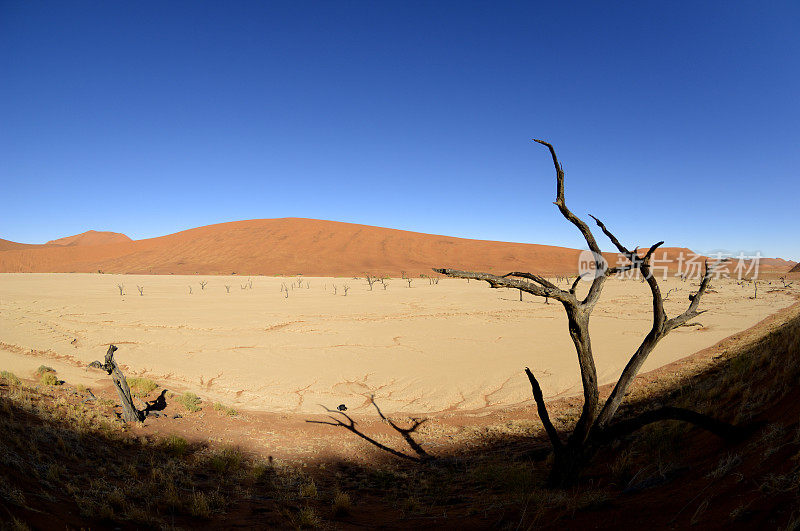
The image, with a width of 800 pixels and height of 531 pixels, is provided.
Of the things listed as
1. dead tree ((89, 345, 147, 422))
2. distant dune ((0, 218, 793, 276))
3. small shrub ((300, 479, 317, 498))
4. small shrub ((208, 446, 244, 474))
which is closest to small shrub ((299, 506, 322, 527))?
small shrub ((300, 479, 317, 498))

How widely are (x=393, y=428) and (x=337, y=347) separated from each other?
679cm

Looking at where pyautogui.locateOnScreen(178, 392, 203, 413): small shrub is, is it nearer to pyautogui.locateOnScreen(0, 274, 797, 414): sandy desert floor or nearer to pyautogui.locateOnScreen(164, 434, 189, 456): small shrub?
pyautogui.locateOnScreen(0, 274, 797, 414): sandy desert floor

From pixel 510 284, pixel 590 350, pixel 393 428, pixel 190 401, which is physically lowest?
pixel 393 428

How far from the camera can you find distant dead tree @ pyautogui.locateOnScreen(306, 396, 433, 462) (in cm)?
663

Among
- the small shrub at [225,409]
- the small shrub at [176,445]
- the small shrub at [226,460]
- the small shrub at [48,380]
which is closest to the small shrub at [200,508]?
the small shrub at [226,460]

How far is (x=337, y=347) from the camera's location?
46.4 ft

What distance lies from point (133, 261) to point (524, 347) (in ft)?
290

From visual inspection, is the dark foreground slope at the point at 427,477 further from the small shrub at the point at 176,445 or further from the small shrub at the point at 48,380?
the small shrub at the point at 48,380

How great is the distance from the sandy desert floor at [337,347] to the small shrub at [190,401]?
1.94ft

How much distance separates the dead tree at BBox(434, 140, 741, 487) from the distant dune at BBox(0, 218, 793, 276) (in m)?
58.9

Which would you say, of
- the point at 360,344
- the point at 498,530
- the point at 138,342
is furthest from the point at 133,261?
the point at 498,530

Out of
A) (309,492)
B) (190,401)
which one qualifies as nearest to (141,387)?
(190,401)

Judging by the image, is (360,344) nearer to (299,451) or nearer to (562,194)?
(299,451)

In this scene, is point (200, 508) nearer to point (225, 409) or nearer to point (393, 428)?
point (393, 428)
